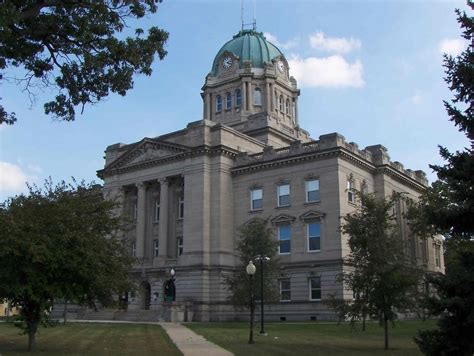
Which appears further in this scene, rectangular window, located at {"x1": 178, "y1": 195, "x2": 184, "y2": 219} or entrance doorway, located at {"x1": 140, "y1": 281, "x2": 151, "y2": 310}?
rectangular window, located at {"x1": 178, "y1": 195, "x2": 184, "y2": 219}

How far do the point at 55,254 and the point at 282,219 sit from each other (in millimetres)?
34593

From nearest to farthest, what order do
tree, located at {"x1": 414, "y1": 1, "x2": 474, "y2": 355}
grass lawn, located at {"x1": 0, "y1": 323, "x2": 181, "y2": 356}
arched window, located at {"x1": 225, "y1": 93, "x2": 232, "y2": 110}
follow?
1. tree, located at {"x1": 414, "y1": 1, "x2": 474, "y2": 355}
2. grass lawn, located at {"x1": 0, "y1": 323, "x2": 181, "y2": 356}
3. arched window, located at {"x1": 225, "y1": 93, "x2": 232, "y2": 110}

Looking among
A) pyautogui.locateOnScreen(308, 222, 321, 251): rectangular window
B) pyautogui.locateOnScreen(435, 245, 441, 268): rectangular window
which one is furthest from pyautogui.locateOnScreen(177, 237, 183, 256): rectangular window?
pyautogui.locateOnScreen(435, 245, 441, 268): rectangular window

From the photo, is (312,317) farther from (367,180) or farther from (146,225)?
(146,225)

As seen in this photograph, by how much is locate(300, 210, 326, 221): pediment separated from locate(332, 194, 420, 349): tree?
24.7m

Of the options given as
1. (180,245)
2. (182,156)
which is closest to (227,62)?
(182,156)

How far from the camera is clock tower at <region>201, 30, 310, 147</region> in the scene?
243 ft

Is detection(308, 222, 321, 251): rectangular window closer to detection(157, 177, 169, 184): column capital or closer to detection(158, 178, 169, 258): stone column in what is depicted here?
detection(158, 178, 169, 258): stone column

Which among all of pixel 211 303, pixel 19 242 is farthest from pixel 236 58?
pixel 19 242

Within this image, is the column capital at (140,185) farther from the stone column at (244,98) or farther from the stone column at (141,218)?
the stone column at (244,98)

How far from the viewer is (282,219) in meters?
55.2

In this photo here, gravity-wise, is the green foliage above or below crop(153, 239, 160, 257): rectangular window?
below

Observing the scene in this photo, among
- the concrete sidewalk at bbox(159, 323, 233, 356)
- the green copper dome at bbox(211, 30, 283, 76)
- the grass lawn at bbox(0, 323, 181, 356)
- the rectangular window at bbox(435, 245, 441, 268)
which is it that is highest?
the green copper dome at bbox(211, 30, 283, 76)

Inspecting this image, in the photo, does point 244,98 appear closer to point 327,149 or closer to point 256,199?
point 256,199
